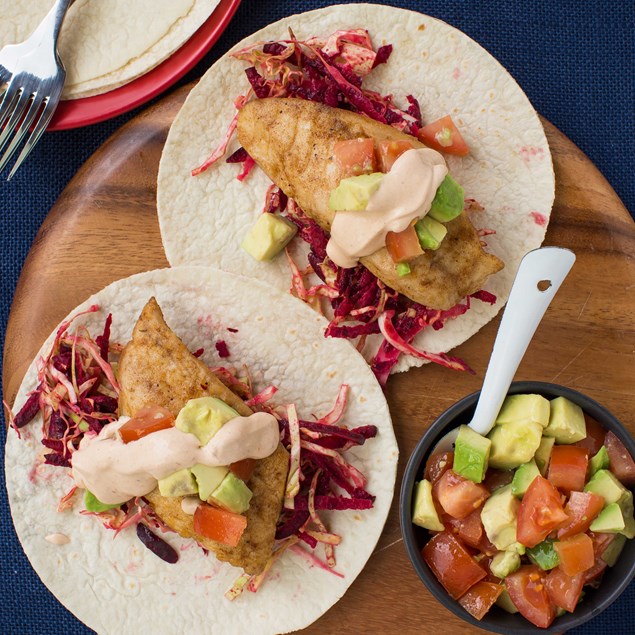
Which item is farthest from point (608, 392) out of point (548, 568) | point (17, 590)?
point (17, 590)

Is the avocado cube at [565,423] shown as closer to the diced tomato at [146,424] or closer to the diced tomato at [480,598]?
the diced tomato at [480,598]

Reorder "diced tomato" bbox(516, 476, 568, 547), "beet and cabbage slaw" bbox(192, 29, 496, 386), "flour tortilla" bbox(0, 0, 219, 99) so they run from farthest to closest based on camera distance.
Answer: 1. "flour tortilla" bbox(0, 0, 219, 99)
2. "beet and cabbage slaw" bbox(192, 29, 496, 386)
3. "diced tomato" bbox(516, 476, 568, 547)

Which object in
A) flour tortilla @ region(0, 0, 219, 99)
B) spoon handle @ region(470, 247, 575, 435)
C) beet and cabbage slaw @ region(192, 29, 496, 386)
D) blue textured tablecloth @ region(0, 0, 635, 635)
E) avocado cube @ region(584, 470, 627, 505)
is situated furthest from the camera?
blue textured tablecloth @ region(0, 0, 635, 635)

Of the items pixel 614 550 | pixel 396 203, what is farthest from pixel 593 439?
pixel 396 203

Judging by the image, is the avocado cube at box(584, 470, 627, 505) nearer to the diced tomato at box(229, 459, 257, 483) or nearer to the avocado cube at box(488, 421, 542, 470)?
the avocado cube at box(488, 421, 542, 470)

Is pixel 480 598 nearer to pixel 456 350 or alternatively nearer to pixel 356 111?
pixel 456 350

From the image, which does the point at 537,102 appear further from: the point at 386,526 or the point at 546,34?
the point at 386,526

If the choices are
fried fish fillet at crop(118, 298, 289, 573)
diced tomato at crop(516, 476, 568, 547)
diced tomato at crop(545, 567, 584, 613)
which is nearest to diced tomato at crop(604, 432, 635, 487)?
diced tomato at crop(516, 476, 568, 547)
